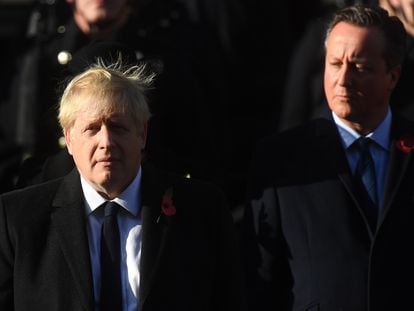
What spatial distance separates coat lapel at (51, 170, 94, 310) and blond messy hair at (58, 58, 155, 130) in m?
0.24

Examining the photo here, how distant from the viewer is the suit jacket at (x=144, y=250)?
472 cm

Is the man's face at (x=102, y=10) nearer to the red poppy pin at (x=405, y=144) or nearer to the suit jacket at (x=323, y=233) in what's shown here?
the suit jacket at (x=323, y=233)

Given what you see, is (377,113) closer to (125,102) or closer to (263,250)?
(263,250)

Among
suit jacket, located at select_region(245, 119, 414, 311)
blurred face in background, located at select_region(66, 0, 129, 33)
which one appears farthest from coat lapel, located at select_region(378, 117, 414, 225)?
blurred face in background, located at select_region(66, 0, 129, 33)

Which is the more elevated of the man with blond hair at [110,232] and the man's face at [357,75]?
the man's face at [357,75]

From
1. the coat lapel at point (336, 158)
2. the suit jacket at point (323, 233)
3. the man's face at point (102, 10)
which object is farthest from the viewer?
the man's face at point (102, 10)

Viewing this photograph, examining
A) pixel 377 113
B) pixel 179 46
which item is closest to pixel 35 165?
pixel 377 113

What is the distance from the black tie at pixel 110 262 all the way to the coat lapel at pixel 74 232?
5 cm

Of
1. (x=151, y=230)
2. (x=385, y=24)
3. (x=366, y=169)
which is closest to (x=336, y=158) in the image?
(x=366, y=169)

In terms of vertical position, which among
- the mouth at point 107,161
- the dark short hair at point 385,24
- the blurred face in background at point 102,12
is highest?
the blurred face in background at point 102,12

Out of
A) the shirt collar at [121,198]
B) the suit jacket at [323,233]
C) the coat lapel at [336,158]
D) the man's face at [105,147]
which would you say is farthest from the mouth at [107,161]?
the coat lapel at [336,158]

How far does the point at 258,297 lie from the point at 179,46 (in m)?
2.09

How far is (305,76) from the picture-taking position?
724cm

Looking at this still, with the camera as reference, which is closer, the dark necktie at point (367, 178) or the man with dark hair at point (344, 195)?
the man with dark hair at point (344, 195)
